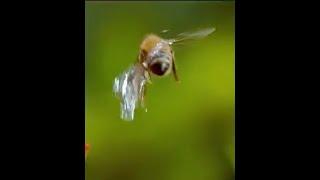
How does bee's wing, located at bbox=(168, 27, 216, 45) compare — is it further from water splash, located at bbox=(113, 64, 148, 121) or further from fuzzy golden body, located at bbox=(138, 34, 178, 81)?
water splash, located at bbox=(113, 64, 148, 121)

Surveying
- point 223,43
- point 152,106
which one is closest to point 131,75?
point 152,106

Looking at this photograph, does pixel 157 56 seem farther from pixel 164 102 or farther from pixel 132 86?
pixel 164 102

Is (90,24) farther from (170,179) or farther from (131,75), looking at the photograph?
(170,179)

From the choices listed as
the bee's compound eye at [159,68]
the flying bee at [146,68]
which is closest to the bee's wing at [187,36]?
the flying bee at [146,68]

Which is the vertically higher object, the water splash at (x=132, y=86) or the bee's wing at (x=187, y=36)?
the bee's wing at (x=187, y=36)

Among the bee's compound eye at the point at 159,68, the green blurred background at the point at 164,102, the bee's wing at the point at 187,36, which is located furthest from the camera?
the green blurred background at the point at 164,102

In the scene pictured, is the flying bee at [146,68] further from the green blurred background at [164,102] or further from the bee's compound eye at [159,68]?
the green blurred background at [164,102]
